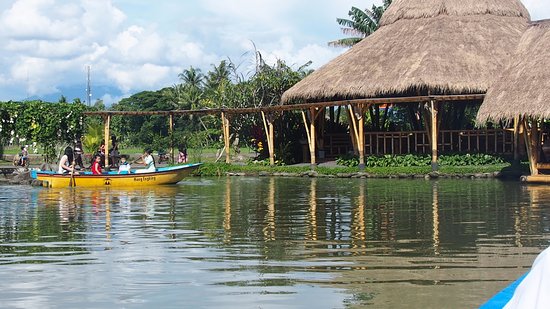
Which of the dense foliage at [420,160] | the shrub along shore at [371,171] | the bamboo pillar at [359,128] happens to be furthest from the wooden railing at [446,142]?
the shrub along shore at [371,171]

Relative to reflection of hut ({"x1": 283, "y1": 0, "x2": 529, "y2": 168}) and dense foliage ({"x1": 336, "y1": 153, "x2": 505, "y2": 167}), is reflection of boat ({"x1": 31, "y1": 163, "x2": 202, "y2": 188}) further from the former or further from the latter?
dense foliage ({"x1": 336, "y1": 153, "x2": 505, "y2": 167})

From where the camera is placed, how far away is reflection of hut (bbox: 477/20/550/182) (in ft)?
72.7

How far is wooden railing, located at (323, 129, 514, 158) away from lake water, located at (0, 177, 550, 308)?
895cm

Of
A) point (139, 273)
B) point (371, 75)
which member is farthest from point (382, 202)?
point (371, 75)

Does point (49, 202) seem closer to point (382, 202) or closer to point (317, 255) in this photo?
point (382, 202)

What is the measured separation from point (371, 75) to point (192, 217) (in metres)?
14.8

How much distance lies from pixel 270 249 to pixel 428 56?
Result: 60.9 feet

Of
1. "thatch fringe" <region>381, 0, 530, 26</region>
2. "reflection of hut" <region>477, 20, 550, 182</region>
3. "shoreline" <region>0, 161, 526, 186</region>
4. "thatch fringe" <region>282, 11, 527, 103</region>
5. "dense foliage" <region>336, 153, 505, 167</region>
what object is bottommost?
"shoreline" <region>0, 161, 526, 186</region>

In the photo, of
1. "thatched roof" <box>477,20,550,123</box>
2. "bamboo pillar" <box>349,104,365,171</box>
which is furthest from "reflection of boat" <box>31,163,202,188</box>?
"thatched roof" <box>477,20,550,123</box>

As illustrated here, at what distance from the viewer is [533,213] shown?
15.0 metres

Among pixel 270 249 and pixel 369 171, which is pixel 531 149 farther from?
pixel 270 249

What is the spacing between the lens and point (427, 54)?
28266mm

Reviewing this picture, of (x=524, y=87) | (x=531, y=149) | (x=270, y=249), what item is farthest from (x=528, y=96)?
(x=270, y=249)

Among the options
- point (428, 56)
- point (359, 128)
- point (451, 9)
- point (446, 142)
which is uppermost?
point (451, 9)
